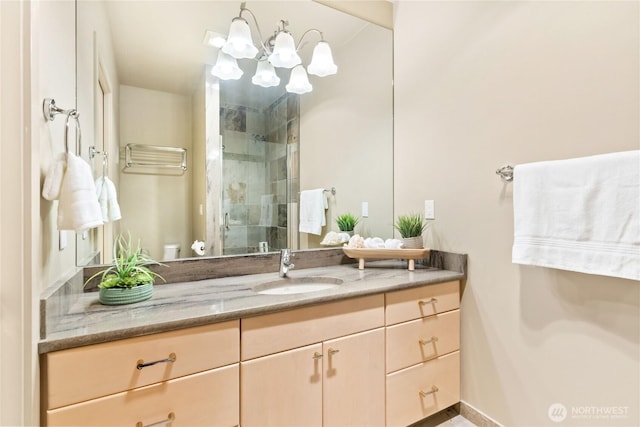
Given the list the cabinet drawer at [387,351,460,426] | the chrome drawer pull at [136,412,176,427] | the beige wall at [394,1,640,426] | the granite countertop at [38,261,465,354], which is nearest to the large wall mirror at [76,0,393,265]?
the granite countertop at [38,261,465,354]

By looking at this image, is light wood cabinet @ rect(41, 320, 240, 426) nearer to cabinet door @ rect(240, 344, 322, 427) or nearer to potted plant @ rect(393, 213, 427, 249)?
cabinet door @ rect(240, 344, 322, 427)

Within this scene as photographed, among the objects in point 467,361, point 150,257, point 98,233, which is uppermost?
point 98,233

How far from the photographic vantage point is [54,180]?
34.3 inches

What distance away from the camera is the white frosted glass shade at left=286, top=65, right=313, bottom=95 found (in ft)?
6.31

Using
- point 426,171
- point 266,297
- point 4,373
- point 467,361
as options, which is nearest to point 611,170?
point 426,171

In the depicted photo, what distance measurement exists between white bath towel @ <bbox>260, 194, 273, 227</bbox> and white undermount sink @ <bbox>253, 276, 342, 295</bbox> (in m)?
0.36

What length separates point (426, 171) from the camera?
1.92m

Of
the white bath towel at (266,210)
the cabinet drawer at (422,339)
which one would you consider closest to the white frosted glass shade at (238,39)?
the white bath towel at (266,210)

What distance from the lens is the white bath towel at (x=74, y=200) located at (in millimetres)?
891

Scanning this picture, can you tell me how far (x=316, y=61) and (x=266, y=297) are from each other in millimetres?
1538

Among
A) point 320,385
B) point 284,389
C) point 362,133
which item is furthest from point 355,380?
point 362,133

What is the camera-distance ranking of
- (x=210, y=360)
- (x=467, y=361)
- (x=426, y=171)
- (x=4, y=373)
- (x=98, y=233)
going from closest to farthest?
(x=4, y=373) < (x=210, y=360) < (x=98, y=233) < (x=467, y=361) < (x=426, y=171)

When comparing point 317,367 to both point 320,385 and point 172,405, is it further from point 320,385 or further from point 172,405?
point 172,405

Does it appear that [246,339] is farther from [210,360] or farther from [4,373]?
[4,373]
